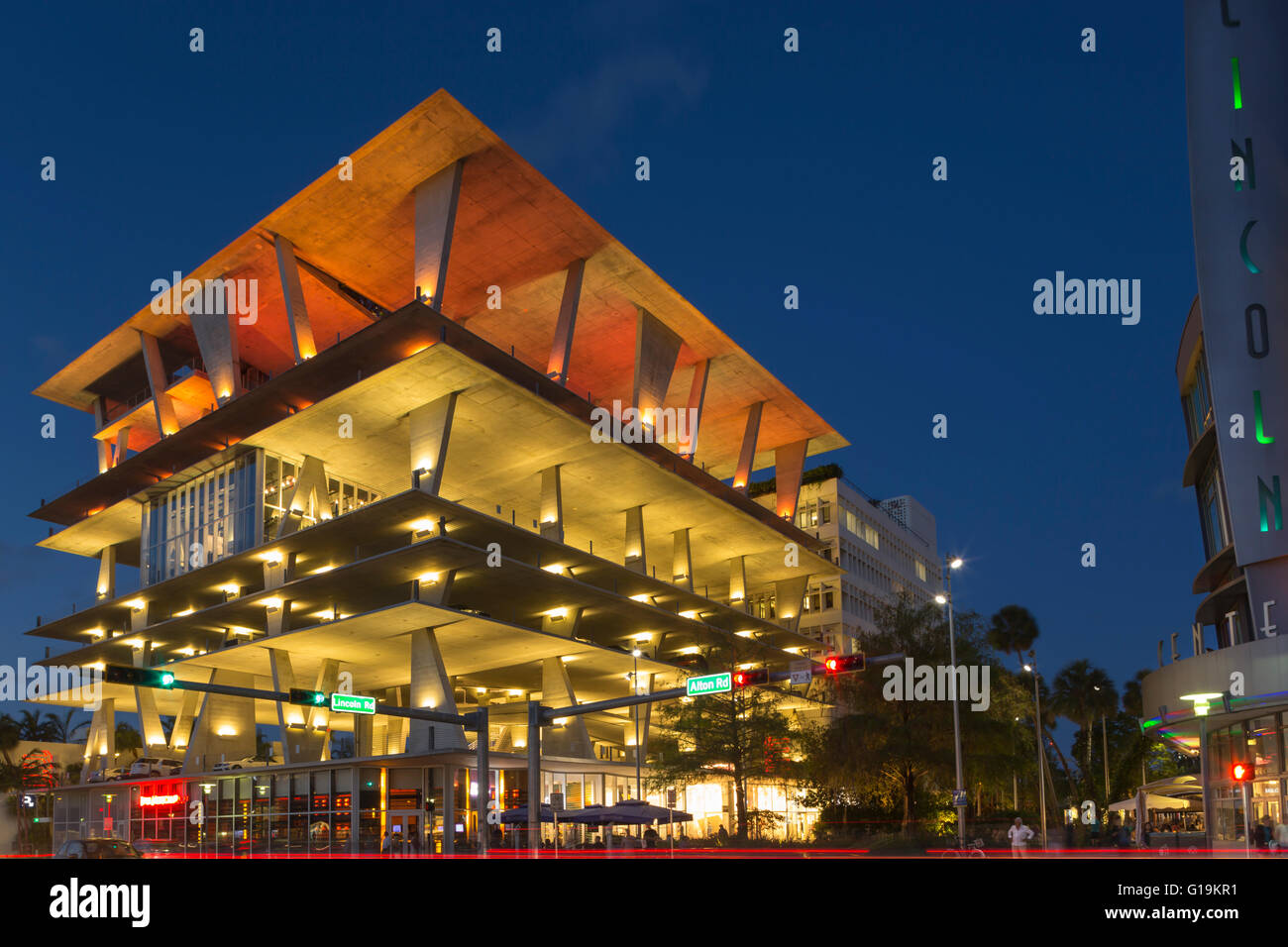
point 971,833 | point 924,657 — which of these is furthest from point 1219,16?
point 971,833

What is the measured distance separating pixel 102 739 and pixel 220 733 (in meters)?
17.9

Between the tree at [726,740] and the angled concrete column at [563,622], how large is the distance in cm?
1091

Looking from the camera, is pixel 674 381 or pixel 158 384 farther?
pixel 674 381

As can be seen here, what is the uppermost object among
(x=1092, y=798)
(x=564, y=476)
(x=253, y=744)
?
(x=564, y=476)

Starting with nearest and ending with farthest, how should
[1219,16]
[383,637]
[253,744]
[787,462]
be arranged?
[1219,16] → [383,637] → [253,744] → [787,462]

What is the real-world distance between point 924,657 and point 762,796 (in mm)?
23847

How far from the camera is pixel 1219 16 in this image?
39406 mm

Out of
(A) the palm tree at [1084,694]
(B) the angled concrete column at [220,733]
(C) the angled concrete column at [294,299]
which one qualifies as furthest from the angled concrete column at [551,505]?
(A) the palm tree at [1084,694]

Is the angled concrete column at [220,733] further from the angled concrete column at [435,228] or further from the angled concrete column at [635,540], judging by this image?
the angled concrete column at [435,228]

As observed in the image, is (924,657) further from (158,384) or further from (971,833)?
(158,384)

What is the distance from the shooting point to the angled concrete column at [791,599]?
86.6 metres
